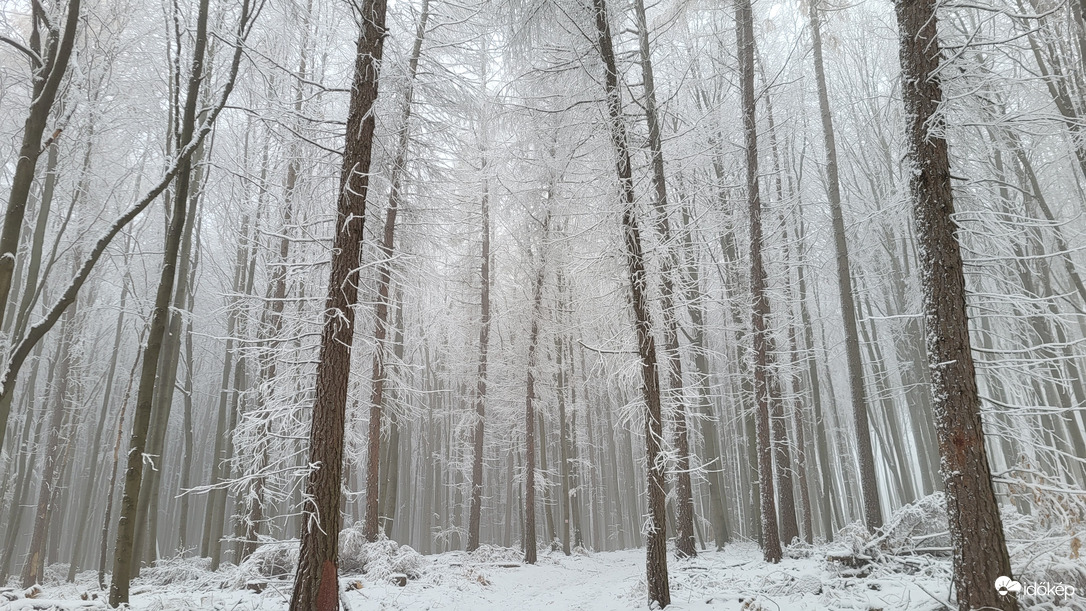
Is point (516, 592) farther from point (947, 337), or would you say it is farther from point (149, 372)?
point (947, 337)

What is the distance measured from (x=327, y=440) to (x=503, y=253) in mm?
13487

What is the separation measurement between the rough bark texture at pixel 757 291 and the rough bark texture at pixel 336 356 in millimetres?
7898

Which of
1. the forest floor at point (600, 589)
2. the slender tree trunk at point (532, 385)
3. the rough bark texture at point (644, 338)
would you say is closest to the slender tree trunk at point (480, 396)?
the slender tree trunk at point (532, 385)

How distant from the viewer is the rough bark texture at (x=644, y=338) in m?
6.81

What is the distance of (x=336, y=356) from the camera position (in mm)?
5715

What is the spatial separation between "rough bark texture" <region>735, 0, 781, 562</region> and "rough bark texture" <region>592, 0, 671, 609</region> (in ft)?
12.2

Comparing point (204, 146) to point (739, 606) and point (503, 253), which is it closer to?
point (503, 253)

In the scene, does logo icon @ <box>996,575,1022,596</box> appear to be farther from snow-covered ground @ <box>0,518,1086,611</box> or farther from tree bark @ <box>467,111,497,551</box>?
tree bark @ <box>467,111,497,551</box>

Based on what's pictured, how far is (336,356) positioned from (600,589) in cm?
665

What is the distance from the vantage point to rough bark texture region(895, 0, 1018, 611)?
4.41 metres

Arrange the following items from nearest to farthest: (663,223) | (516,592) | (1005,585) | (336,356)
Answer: (1005,585), (336,356), (663,223), (516,592)

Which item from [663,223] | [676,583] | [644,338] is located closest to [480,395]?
[676,583]

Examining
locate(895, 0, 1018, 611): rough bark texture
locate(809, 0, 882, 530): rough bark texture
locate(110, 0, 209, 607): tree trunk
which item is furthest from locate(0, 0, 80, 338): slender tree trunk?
locate(809, 0, 882, 530): rough bark texture

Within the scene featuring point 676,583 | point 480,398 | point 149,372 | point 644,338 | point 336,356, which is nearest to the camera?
point 336,356
